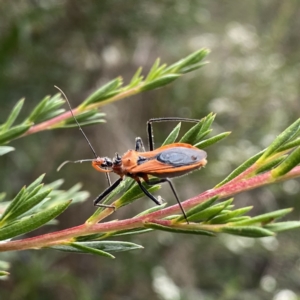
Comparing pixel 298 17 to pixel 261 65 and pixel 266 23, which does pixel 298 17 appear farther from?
pixel 261 65

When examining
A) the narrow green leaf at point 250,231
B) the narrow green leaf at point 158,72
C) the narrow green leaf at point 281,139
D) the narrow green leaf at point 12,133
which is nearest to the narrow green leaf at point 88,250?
the narrow green leaf at point 250,231

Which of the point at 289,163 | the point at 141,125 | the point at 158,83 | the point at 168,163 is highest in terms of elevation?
the point at 158,83

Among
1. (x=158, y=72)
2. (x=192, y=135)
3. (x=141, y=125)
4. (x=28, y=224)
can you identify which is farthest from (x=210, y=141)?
(x=141, y=125)

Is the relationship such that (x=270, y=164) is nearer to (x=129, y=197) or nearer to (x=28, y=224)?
(x=129, y=197)

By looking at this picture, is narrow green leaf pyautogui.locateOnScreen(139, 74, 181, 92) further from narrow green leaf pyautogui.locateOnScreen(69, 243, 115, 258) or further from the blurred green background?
the blurred green background

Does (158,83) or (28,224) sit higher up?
(158,83)

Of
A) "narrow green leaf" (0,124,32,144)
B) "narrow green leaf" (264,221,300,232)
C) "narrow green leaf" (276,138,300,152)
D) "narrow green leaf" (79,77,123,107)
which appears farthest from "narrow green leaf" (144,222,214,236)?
"narrow green leaf" (79,77,123,107)
